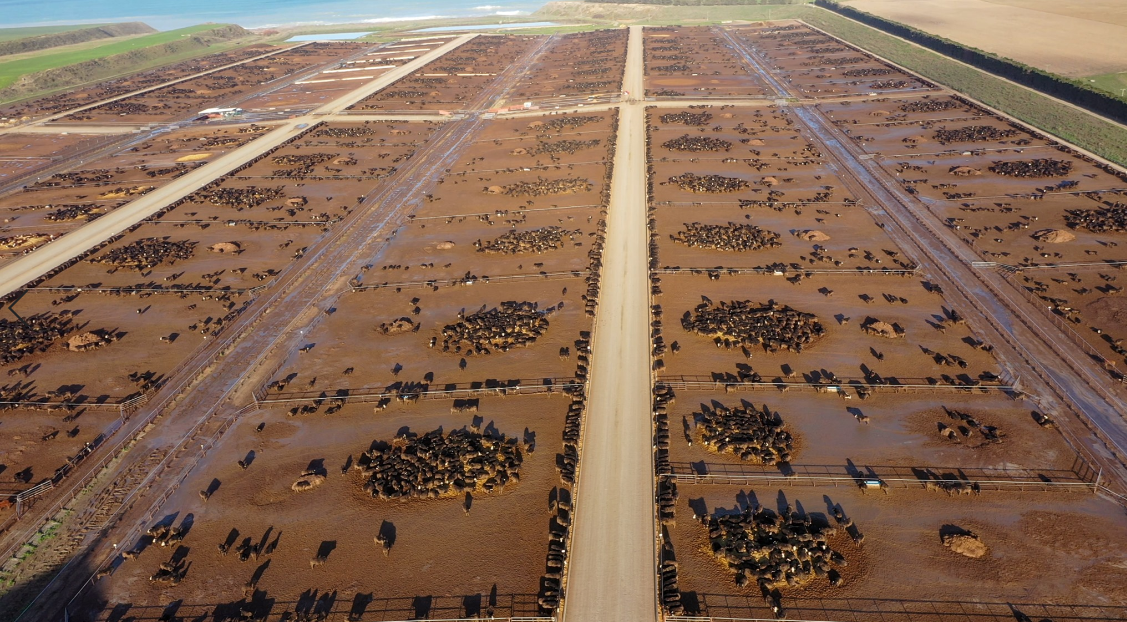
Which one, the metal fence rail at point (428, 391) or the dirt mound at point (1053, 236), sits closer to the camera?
the metal fence rail at point (428, 391)

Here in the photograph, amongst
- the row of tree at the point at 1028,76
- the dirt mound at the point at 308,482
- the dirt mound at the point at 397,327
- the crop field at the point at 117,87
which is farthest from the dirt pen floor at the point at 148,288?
the row of tree at the point at 1028,76

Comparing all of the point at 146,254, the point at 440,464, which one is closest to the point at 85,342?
the point at 146,254

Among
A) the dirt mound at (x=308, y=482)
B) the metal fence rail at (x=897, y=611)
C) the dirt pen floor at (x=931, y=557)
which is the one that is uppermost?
the dirt mound at (x=308, y=482)

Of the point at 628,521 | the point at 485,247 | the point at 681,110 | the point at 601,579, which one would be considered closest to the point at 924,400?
the point at 628,521

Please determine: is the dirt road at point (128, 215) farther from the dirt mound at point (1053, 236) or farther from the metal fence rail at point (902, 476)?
the dirt mound at point (1053, 236)

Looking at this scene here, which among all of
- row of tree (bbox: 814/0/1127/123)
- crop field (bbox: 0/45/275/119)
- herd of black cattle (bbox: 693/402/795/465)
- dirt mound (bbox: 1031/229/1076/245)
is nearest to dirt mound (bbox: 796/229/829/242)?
dirt mound (bbox: 1031/229/1076/245)

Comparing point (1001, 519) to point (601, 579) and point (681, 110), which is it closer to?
point (601, 579)

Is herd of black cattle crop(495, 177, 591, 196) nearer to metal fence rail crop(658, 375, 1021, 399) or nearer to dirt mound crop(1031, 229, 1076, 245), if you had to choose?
metal fence rail crop(658, 375, 1021, 399)
